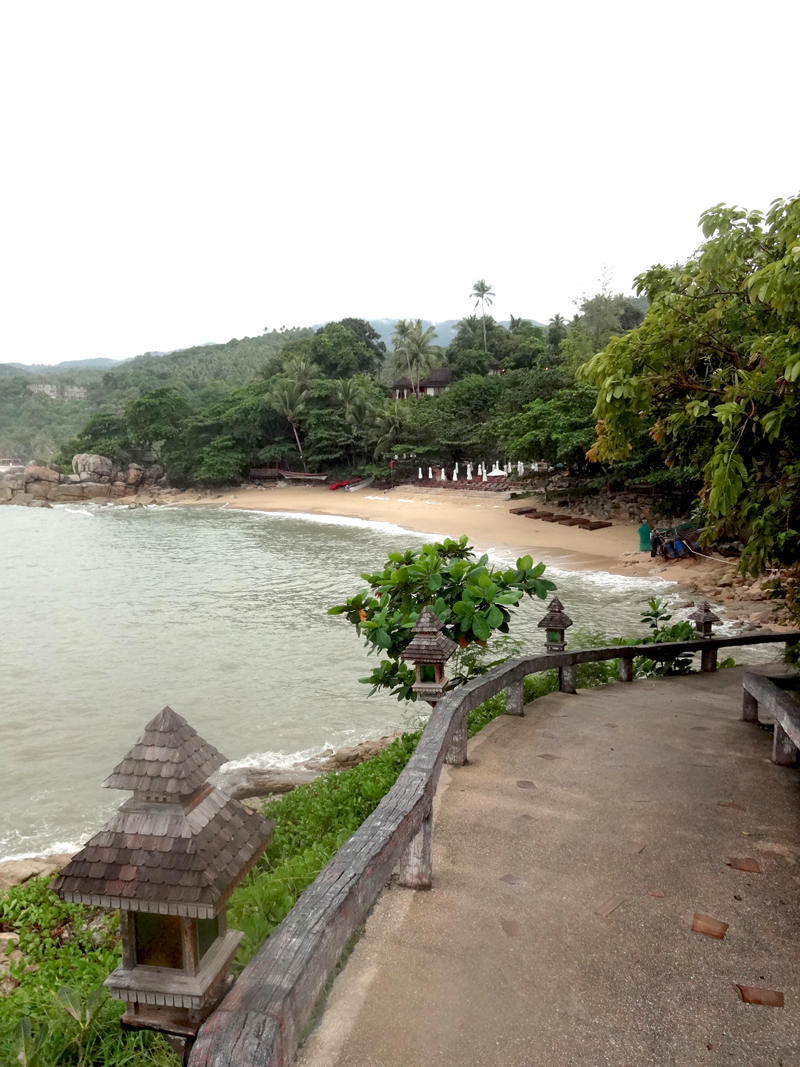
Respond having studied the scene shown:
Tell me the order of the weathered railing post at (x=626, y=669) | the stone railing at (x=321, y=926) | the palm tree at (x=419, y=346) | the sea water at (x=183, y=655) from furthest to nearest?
the palm tree at (x=419, y=346)
the sea water at (x=183, y=655)
the weathered railing post at (x=626, y=669)
the stone railing at (x=321, y=926)

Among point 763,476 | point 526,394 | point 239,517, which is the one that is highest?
point 526,394

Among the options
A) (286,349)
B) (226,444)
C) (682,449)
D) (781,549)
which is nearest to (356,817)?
(781,549)

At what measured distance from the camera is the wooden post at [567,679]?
324 inches

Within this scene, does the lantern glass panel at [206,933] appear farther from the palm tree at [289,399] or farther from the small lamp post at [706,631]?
the palm tree at [289,399]

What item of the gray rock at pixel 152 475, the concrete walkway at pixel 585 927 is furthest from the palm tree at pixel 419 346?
the concrete walkway at pixel 585 927

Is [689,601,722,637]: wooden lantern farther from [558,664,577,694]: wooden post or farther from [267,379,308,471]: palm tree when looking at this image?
[267,379,308,471]: palm tree

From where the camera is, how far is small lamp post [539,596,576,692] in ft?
26.3

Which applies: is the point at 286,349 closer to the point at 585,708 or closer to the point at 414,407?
the point at 414,407

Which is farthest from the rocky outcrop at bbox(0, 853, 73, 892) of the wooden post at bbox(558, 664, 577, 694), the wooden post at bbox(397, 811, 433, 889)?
the wooden post at bbox(558, 664, 577, 694)

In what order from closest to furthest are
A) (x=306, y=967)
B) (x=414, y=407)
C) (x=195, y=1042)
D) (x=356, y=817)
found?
(x=195, y=1042)
(x=306, y=967)
(x=356, y=817)
(x=414, y=407)

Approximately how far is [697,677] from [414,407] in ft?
151

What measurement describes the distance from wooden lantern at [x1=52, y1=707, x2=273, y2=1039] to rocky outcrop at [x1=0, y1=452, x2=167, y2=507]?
62.2 metres

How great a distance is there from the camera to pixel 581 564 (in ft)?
78.0

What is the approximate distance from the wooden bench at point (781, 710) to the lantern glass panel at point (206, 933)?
431 cm
